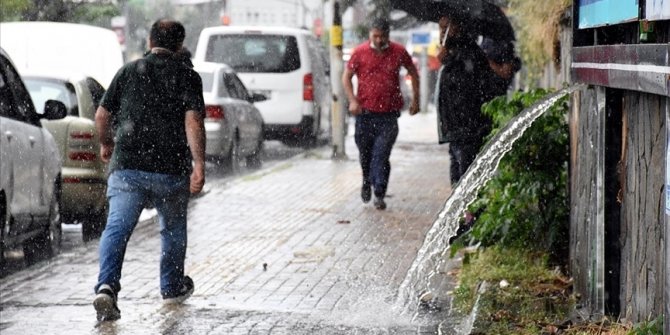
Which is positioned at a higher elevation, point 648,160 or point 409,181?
point 648,160

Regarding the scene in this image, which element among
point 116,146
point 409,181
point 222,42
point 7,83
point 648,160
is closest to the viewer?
point 648,160

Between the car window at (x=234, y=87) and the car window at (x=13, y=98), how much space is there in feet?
29.2

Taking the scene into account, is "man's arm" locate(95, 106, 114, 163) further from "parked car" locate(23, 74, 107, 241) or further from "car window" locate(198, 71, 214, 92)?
"car window" locate(198, 71, 214, 92)

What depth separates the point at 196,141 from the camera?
9.09 meters

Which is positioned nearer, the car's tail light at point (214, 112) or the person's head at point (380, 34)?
the person's head at point (380, 34)

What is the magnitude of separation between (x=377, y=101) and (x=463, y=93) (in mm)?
2729

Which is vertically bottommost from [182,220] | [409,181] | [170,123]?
[409,181]

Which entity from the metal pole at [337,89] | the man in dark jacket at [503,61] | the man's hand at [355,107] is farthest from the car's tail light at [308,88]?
the man in dark jacket at [503,61]

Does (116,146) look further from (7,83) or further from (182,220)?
(7,83)

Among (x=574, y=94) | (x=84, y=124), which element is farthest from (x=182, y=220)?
(x=84, y=124)

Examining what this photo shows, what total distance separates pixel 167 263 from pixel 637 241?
3.17 m

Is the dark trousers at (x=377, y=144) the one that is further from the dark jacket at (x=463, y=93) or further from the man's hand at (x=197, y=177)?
the man's hand at (x=197, y=177)

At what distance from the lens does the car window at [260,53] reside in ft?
81.2

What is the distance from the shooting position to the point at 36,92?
46.0 feet
